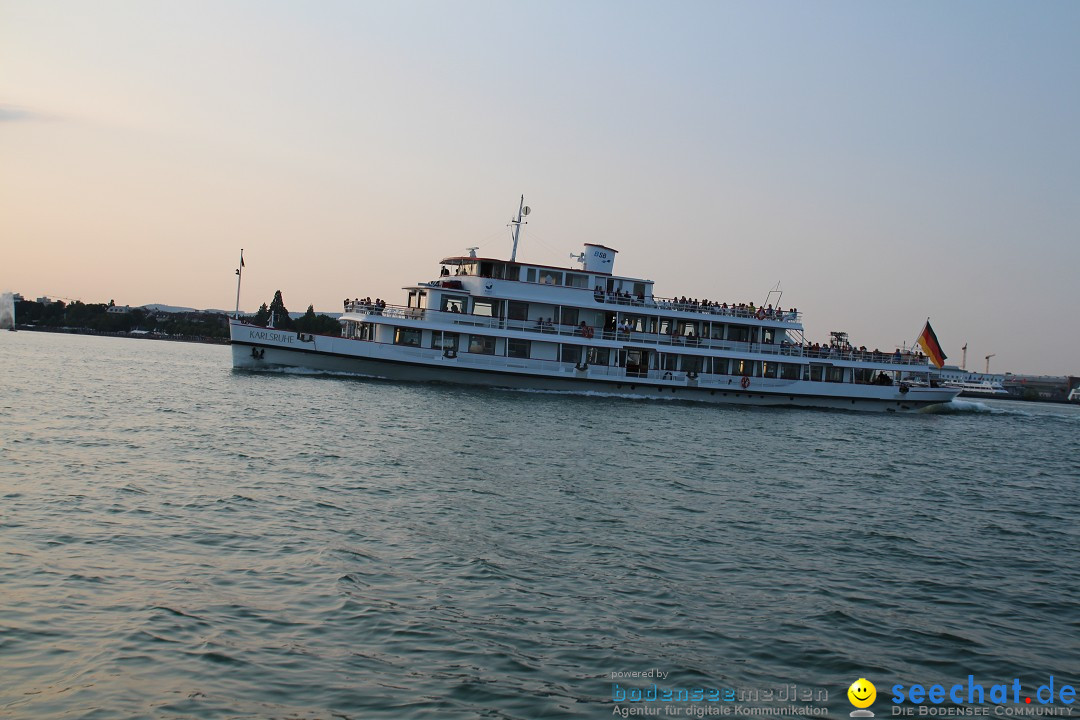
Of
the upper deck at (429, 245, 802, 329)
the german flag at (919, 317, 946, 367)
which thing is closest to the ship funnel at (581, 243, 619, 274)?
the upper deck at (429, 245, 802, 329)

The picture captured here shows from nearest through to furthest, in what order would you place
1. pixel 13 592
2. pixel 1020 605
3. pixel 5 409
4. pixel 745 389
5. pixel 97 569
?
pixel 13 592 < pixel 97 569 < pixel 1020 605 < pixel 5 409 < pixel 745 389

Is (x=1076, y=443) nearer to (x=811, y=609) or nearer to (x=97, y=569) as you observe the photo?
(x=811, y=609)

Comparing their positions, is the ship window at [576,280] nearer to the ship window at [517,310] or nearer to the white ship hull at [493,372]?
the ship window at [517,310]

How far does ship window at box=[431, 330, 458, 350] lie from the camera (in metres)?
46.0

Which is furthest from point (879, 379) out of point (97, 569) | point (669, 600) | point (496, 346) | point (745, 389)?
point (97, 569)

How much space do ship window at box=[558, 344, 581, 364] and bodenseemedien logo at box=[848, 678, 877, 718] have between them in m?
39.5

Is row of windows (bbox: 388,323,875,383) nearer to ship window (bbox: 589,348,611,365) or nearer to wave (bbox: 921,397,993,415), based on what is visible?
ship window (bbox: 589,348,611,365)

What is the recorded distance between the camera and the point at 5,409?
90.7 feet

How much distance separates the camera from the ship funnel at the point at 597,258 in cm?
5134

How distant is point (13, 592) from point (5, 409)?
70.2ft

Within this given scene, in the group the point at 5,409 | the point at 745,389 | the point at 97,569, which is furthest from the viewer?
the point at 745,389

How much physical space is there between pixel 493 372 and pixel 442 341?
3.36m

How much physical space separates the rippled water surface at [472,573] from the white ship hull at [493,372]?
18560 mm

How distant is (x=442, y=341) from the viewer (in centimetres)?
4609
